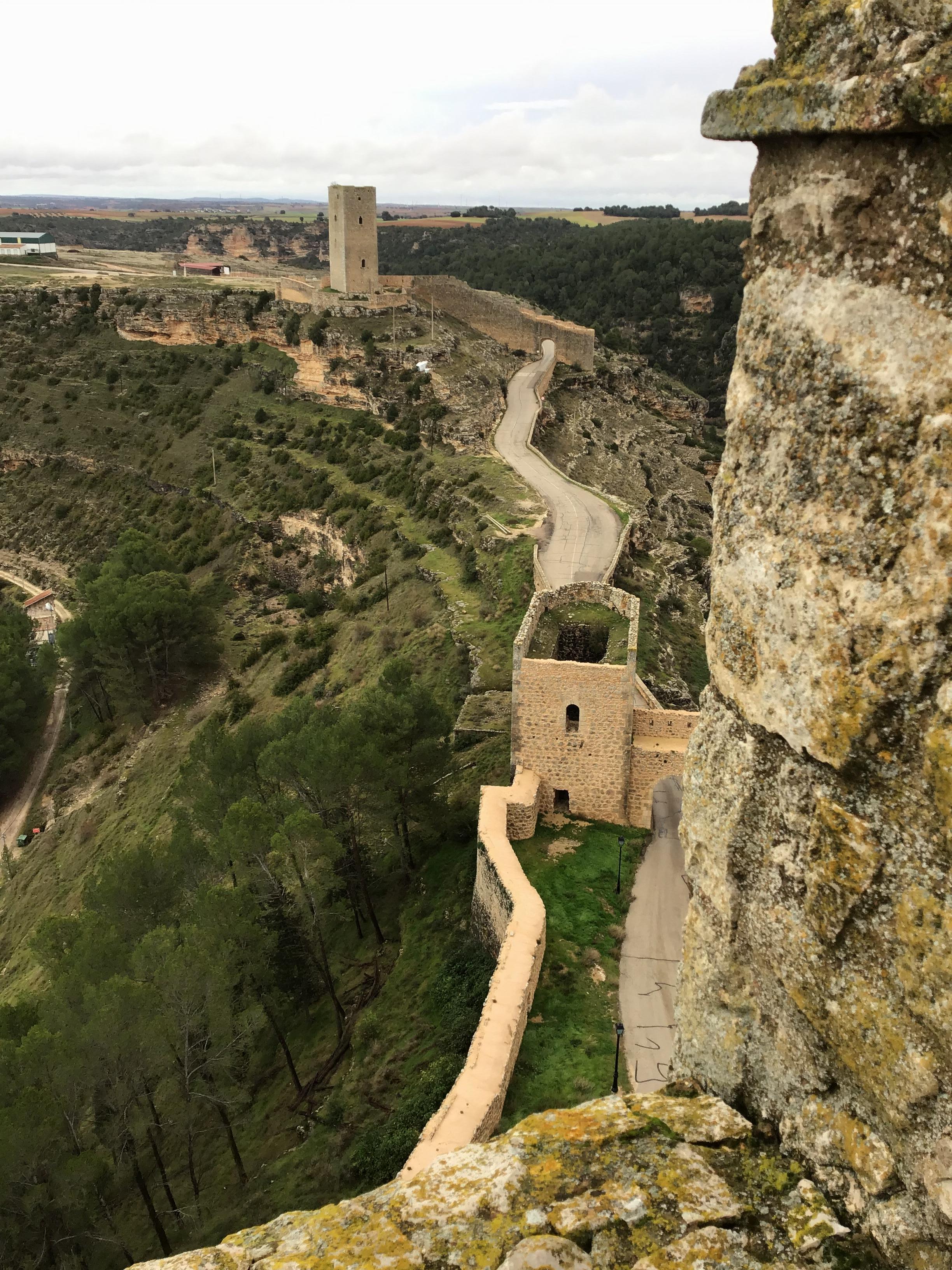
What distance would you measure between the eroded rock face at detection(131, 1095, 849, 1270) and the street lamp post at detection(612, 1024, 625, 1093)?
7122 mm

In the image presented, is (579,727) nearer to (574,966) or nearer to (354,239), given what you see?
(574,966)

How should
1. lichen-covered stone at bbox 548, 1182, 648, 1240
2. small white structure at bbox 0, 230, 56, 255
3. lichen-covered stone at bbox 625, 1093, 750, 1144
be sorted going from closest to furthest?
1. lichen-covered stone at bbox 548, 1182, 648, 1240
2. lichen-covered stone at bbox 625, 1093, 750, 1144
3. small white structure at bbox 0, 230, 56, 255

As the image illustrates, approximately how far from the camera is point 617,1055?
12875mm

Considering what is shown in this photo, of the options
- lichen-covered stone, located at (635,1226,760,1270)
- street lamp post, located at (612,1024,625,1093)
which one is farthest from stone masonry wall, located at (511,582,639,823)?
lichen-covered stone, located at (635,1226,760,1270)

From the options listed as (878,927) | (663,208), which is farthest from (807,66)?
(663,208)

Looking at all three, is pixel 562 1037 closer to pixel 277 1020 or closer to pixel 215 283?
pixel 277 1020

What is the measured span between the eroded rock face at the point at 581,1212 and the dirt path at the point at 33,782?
34.7m

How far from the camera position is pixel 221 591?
4600 centimetres

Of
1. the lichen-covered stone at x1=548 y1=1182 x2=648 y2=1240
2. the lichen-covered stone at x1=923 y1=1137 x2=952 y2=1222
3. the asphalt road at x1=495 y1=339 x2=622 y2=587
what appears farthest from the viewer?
the asphalt road at x1=495 y1=339 x2=622 y2=587

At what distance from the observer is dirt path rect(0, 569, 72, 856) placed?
37.3 m

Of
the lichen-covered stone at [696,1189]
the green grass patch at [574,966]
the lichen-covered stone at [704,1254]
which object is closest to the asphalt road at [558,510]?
the green grass patch at [574,966]

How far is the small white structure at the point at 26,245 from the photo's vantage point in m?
98.3

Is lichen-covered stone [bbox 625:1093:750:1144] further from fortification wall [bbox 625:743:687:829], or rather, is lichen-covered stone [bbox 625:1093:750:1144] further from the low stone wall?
fortification wall [bbox 625:743:687:829]

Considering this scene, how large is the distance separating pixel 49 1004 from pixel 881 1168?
1435 centimetres
